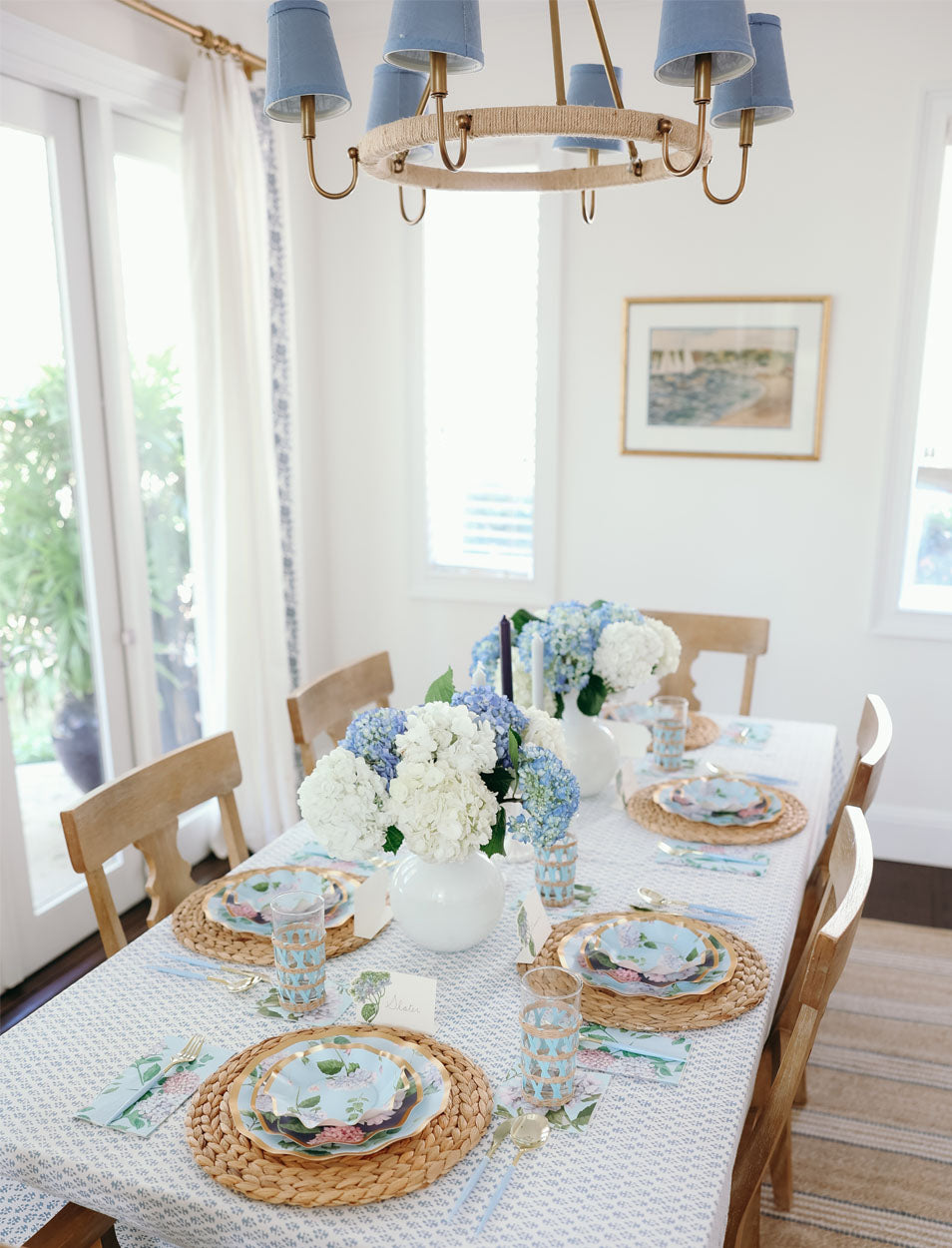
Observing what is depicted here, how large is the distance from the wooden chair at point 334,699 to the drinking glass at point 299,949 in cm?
75

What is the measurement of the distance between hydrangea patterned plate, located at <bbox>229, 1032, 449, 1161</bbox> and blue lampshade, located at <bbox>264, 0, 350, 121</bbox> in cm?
129

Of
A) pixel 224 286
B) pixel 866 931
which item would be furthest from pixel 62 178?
pixel 866 931

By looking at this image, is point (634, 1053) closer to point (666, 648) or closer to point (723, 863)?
point (723, 863)

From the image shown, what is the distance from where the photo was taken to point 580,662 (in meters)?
2.02

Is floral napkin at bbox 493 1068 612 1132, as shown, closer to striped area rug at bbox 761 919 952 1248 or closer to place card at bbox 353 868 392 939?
place card at bbox 353 868 392 939

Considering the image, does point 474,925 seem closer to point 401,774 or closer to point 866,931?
point 401,774

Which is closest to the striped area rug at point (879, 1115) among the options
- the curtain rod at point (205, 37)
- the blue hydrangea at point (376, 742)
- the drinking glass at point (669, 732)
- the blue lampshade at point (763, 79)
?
the drinking glass at point (669, 732)

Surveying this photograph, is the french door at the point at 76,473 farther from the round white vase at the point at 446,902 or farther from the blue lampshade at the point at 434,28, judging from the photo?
the blue lampshade at the point at 434,28

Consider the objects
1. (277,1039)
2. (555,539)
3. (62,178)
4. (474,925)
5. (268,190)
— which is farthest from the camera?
(555,539)

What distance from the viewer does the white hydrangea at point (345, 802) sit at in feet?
4.66

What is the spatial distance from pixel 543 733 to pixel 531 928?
11.1 inches

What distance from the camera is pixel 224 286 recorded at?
311 centimetres

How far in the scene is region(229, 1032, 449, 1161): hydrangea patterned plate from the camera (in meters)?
1.14

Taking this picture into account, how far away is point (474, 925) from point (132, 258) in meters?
2.32
